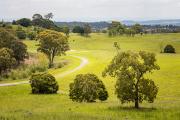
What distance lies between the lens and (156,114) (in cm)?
3023

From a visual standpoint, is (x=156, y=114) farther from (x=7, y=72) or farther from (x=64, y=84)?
(x=7, y=72)

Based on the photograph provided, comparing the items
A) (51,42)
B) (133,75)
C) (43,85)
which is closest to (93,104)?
(133,75)

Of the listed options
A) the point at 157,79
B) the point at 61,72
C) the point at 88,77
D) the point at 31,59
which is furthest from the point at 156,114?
the point at 31,59

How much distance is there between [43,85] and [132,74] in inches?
981

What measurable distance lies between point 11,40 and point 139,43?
82032 mm

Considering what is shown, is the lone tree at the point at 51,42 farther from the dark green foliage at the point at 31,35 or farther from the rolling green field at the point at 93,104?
the dark green foliage at the point at 31,35

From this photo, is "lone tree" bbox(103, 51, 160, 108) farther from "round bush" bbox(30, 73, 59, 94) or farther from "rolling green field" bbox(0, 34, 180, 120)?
"round bush" bbox(30, 73, 59, 94)

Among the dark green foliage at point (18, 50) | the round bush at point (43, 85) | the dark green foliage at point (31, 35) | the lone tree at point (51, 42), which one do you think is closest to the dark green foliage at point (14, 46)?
the dark green foliage at point (18, 50)

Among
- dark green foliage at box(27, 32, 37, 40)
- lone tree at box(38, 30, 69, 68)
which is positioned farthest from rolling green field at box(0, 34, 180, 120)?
dark green foliage at box(27, 32, 37, 40)

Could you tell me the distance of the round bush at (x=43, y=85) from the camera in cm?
5788

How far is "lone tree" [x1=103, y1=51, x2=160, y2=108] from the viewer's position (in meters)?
35.2

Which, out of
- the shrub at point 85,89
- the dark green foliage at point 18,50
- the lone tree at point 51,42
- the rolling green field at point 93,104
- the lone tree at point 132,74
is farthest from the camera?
the dark green foliage at point 18,50

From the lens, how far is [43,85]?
57.9 meters

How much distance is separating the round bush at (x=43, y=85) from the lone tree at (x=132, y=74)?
76.9 ft
